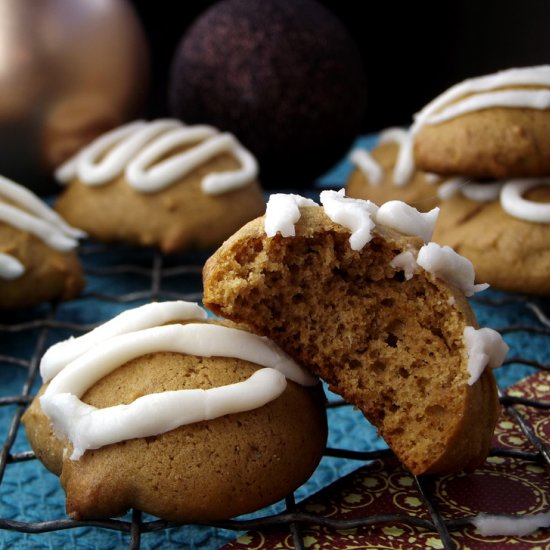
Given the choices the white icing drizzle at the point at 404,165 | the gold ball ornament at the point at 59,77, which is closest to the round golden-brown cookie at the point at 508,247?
the white icing drizzle at the point at 404,165

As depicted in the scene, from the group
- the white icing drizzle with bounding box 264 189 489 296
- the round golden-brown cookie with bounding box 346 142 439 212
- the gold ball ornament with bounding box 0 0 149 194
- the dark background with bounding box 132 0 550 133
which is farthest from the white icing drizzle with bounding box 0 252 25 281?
the dark background with bounding box 132 0 550 133

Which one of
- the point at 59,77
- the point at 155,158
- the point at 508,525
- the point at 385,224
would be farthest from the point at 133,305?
Result: the point at 508,525

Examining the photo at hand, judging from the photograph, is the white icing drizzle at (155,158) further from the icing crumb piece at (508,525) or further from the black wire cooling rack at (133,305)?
the icing crumb piece at (508,525)

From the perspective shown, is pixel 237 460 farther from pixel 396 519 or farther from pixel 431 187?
pixel 431 187

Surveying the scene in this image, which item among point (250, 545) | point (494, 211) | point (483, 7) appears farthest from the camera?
point (483, 7)

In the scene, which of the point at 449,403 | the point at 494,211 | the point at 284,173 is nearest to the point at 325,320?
the point at 449,403

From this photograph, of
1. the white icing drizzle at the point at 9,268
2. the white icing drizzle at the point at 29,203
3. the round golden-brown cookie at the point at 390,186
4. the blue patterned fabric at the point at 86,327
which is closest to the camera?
the blue patterned fabric at the point at 86,327

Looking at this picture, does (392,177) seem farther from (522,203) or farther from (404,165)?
(522,203)
